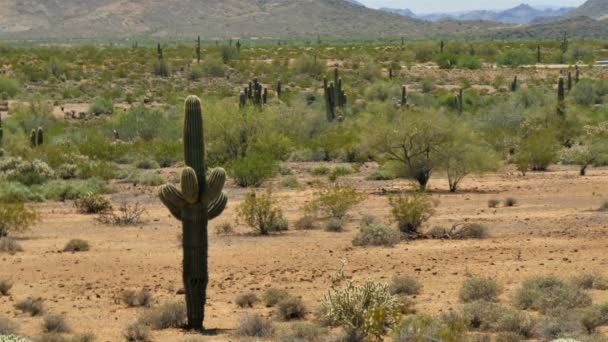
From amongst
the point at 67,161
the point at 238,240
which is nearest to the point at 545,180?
the point at 238,240

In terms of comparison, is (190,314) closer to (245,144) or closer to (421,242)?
(421,242)

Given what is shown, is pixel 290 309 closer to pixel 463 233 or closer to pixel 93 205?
pixel 463 233

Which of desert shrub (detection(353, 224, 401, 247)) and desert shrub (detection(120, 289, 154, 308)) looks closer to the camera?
desert shrub (detection(120, 289, 154, 308))

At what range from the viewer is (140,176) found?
35.0 metres

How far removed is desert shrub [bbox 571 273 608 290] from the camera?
1791 cm

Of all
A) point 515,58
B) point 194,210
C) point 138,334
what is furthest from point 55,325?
point 515,58

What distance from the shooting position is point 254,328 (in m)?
15.3

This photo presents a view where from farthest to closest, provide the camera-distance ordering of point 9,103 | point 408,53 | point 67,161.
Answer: point 408,53 < point 9,103 < point 67,161

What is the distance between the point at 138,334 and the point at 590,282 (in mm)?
7526

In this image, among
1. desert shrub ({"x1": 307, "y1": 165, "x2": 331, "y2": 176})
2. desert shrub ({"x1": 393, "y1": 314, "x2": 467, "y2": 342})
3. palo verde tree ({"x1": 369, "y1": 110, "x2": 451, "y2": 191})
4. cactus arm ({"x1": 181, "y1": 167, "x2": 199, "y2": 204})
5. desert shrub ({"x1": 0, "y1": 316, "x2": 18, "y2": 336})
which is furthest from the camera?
desert shrub ({"x1": 307, "y1": 165, "x2": 331, "y2": 176})

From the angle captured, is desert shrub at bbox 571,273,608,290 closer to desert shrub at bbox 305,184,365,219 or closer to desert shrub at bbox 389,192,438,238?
desert shrub at bbox 389,192,438,238

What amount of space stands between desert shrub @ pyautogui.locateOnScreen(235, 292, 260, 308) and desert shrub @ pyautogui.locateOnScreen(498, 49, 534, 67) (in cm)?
7645

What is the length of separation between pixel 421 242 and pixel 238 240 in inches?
158

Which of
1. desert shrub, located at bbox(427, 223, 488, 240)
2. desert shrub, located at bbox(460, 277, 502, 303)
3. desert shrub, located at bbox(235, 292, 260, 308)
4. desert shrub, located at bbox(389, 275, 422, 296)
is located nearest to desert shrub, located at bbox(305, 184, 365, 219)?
desert shrub, located at bbox(427, 223, 488, 240)
